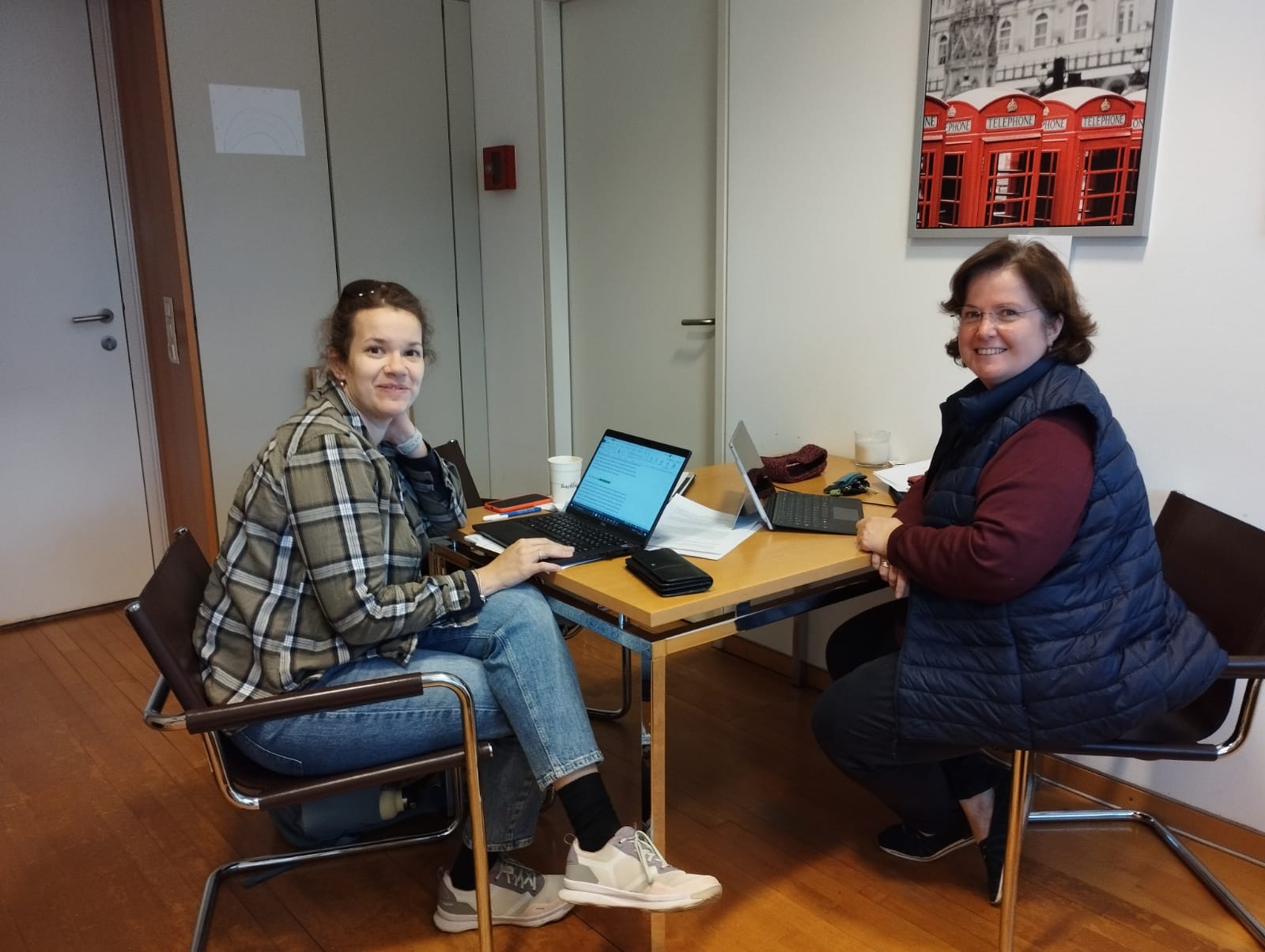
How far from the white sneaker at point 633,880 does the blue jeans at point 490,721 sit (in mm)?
147

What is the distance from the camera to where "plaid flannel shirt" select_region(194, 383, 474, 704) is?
157 centimetres

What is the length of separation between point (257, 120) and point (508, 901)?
2583mm

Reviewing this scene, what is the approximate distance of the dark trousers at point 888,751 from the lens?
5.70 ft

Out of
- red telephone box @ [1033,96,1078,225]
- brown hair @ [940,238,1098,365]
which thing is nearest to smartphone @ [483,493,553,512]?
brown hair @ [940,238,1098,365]

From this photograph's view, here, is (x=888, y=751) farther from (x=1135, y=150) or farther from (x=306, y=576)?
(x=1135, y=150)

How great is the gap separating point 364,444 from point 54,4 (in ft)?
8.11

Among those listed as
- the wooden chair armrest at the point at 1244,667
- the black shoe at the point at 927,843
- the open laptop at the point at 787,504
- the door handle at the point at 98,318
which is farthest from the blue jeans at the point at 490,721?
the door handle at the point at 98,318

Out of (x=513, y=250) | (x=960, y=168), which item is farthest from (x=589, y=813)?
(x=513, y=250)

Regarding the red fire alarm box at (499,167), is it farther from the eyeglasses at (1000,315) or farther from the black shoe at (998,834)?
the black shoe at (998,834)

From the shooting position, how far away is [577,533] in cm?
192

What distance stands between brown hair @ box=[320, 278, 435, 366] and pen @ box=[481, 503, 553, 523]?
0.43m

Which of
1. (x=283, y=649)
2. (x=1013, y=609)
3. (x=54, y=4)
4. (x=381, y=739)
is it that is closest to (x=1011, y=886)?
(x=1013, y=609)

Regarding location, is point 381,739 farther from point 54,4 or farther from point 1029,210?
point 54,4

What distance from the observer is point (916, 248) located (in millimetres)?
2434
